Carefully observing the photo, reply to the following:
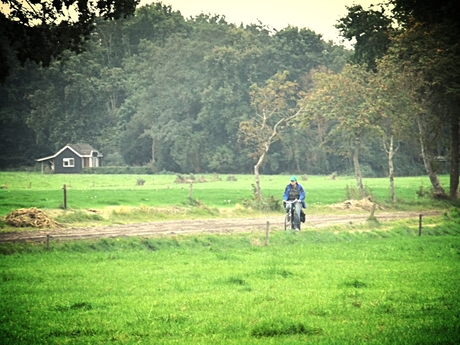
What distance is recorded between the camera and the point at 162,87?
11712 cm

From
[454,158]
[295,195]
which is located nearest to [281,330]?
[295,195]

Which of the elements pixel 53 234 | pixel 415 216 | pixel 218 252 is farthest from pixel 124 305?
pixel 415 216

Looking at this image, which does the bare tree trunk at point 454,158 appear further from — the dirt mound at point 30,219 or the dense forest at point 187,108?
the dense forest at point 187,108

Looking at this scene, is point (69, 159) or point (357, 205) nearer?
point (357, 205)

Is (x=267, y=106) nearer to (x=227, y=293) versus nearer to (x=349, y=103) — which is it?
(x=349, y=103)

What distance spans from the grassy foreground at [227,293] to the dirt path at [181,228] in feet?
10.5

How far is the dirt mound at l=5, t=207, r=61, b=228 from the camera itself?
35.9 m

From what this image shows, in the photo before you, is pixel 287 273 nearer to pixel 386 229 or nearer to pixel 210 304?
pixel 210 304

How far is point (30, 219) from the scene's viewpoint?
1427 inches

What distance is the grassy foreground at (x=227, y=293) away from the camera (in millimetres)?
13328

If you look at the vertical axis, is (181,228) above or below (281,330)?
below

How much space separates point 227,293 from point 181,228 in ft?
62.6

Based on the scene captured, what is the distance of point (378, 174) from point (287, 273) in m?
91.4

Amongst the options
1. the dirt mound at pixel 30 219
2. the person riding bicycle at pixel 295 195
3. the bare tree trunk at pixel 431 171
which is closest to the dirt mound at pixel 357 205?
the bare tree trunk at pixel 431 171
